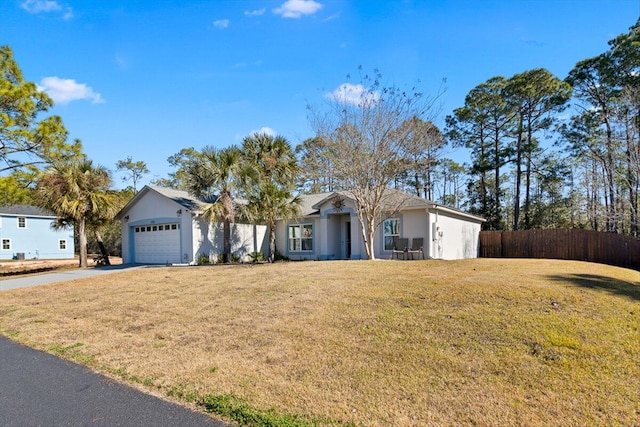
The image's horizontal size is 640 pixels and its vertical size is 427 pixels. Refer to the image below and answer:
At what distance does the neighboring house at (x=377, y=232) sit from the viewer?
18172 millimetres

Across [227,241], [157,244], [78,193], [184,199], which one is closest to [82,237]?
[78,193]

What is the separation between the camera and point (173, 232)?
1992 centimetres

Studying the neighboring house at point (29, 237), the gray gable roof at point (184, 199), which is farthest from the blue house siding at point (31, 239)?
the gray gable roof at point (184, 199)

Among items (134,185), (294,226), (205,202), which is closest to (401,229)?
(294,226)

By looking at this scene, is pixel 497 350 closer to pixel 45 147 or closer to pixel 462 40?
pixel 462 40

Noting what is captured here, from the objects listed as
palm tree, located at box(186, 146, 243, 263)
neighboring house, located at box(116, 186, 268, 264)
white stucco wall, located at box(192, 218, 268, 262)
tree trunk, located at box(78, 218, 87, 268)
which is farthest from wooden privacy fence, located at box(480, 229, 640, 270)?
tree trunk, located at box(78, 218, 87, 268)

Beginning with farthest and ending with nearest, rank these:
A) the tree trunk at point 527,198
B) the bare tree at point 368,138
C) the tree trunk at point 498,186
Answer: the tree trunk at point 498,186
the tree trunk at point 527,198
the bare tree at point 368,138

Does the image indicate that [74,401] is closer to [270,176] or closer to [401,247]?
[270,176]

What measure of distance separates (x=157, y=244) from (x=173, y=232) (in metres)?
1.53

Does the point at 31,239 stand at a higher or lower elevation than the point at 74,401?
higher

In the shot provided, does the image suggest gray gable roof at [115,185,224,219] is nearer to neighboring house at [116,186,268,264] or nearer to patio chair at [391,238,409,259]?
neighboring house at [116,186,268,264]

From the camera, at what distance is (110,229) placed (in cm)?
3575

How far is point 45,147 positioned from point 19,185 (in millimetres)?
2279

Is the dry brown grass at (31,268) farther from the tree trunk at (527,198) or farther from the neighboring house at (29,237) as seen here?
the tree trunk at (527,198)
